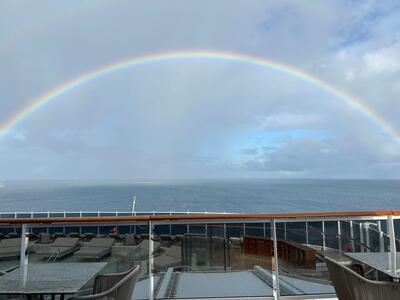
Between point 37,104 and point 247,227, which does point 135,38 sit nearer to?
point 37,104

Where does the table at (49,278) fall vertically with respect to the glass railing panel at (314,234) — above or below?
below

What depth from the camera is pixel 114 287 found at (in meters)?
1.99

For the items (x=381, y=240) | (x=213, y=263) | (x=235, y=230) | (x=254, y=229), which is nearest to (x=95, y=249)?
(x=213, y=263)

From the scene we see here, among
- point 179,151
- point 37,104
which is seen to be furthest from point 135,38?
point 179,151

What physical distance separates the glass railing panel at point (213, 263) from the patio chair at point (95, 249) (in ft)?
1.44

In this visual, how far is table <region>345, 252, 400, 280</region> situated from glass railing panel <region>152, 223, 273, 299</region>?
0.76m

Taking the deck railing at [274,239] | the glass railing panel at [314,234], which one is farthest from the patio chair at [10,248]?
the glass railing panel at [314,234]

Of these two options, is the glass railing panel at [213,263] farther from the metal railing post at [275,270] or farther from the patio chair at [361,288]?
the patio chair at [361,288]

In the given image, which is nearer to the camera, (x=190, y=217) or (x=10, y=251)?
(x=10, y=251)

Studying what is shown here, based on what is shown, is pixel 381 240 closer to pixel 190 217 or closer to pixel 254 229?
pixel 254 229

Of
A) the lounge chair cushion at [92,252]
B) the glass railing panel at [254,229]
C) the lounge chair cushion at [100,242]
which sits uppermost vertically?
the glass railing panel at [254,229]

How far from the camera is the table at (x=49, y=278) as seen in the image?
2.18m

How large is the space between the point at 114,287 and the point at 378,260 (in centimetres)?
194

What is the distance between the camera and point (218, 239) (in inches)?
133
